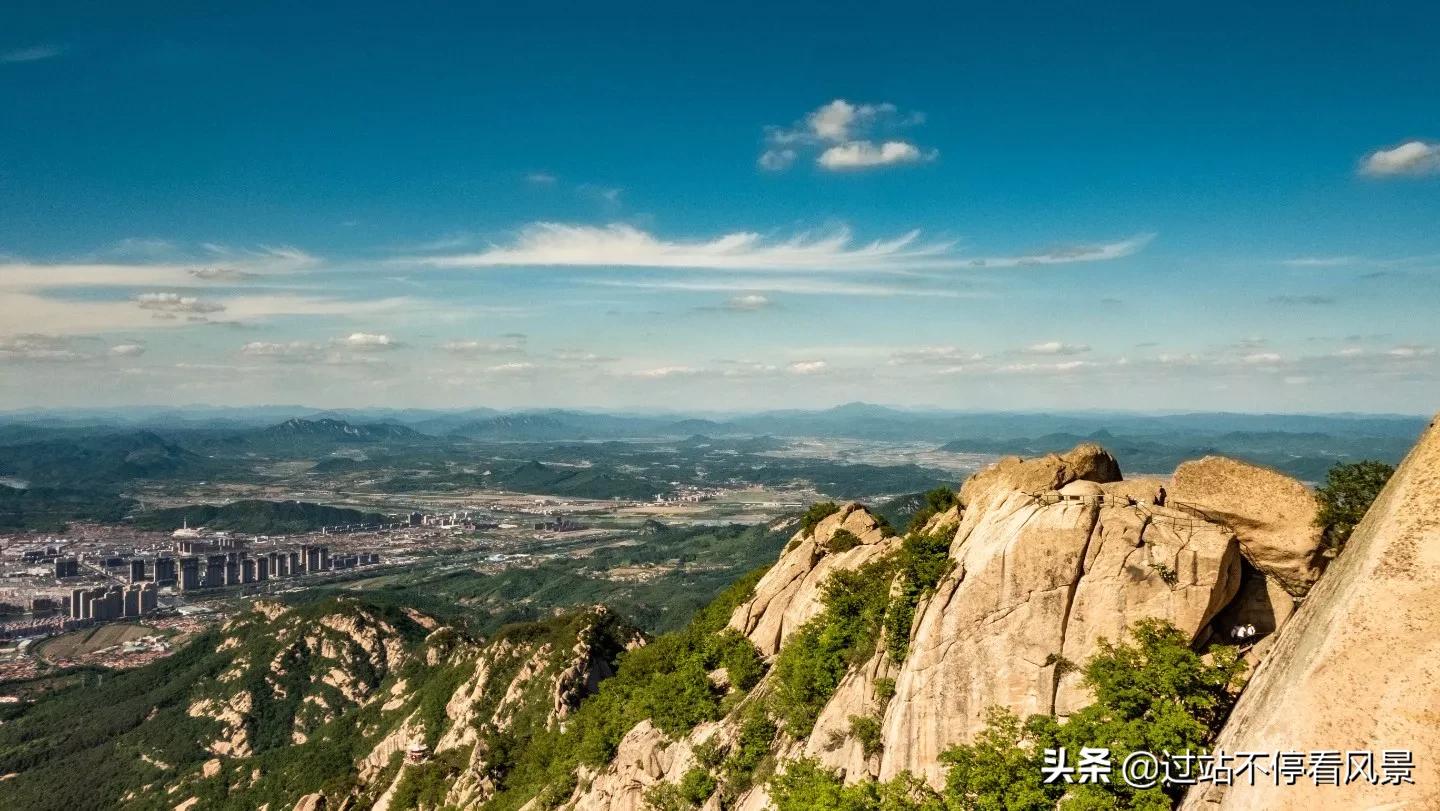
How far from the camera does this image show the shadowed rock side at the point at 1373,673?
15.8 metres

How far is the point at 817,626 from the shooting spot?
115ft

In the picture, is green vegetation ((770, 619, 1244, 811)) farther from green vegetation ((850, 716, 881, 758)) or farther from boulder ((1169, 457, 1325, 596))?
boulder ((1169, 457, 1325, 596))

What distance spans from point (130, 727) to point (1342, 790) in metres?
154

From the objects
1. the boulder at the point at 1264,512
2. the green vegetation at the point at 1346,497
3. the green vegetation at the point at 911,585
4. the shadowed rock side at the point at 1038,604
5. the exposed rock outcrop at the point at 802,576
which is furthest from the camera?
the exposed rock outcrop at the point at 802,576

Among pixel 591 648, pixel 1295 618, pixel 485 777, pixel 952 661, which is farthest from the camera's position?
pixel 591 648

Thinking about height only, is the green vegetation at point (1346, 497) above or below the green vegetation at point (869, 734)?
above

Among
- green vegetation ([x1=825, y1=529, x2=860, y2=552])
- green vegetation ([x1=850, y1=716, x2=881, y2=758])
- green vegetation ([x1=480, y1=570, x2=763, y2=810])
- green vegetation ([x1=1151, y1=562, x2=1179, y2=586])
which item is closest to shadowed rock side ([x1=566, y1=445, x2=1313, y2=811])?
green vegetation ([x1=1151, y1=562, x2=1179, y2=586])

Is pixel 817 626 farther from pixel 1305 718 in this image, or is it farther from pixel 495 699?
pixel 495 699

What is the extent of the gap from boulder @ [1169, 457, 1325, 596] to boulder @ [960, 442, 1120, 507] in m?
3.09

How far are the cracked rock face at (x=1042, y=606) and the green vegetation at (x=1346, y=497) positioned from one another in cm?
517

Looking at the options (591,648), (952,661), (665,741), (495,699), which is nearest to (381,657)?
(495,699)

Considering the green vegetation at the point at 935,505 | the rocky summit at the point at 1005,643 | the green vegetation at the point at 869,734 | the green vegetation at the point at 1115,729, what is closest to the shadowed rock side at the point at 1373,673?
the rocky summit at the point at 1005,643

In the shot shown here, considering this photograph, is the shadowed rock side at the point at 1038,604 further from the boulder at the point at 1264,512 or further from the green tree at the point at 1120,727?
the green tree at the point at 1120,727

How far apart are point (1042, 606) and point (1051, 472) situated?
725 centimetres
